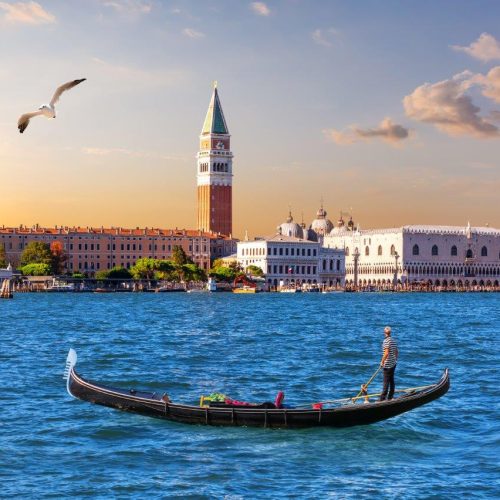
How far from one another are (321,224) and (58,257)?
53.1 metres

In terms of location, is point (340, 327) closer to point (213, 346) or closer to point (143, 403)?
point (213, 346)

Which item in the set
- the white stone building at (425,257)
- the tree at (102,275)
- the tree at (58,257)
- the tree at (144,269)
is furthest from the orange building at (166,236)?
the white stone building at (425,257)

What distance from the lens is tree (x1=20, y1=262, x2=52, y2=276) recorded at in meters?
111

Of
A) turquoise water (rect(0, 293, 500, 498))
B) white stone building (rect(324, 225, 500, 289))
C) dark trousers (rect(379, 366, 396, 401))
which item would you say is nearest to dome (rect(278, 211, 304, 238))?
white stone building (rect(324, 225, 500, 289))

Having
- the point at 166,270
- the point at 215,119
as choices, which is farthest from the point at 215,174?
the point at 166,270

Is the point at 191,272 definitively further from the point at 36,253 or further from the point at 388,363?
the point at 388,363

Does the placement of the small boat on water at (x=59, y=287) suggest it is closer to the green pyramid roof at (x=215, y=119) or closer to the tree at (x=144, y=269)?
the tree at (x=144, y=269)

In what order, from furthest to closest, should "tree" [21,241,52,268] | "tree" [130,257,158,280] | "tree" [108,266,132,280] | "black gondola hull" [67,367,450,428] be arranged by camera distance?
"tree" [108,266,132,280] → "tree" [130,257,158,280] → "tree" [21,241,52,268] → "black gondola hull" [67,367,450,428]

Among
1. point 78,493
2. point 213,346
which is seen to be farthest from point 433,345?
point 78,493

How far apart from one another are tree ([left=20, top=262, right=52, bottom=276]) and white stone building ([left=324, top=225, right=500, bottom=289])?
43984mm

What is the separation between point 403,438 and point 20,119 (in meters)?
7.41

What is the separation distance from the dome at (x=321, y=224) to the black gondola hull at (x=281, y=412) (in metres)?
140

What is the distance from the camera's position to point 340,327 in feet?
149

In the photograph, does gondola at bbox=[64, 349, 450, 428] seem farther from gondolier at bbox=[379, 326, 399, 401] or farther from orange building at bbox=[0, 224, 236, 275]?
orange building at bbox=[0, 224, 236, 275]
